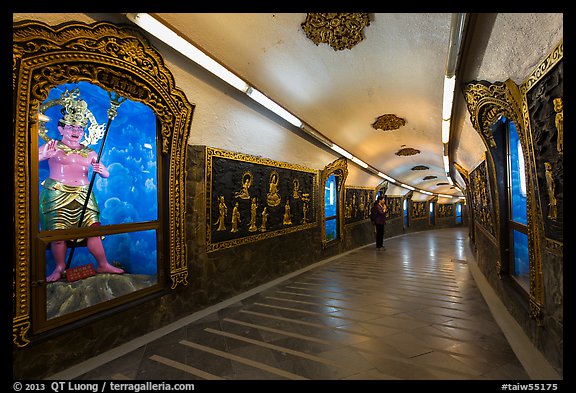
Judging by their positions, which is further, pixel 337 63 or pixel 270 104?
pixel 270 104

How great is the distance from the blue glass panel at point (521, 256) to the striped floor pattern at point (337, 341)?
2.44 ft

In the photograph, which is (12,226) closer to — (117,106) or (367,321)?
(117,106)

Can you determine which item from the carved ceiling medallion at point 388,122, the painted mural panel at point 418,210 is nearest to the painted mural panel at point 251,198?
the carved ceiling medallion at point 388,122

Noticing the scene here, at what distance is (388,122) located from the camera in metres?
6.30

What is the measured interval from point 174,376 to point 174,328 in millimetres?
1065

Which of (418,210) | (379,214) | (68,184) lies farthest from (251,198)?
(418,210)

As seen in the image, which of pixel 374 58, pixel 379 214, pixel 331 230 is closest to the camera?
pixel 374 58

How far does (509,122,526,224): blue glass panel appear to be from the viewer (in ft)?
11.1

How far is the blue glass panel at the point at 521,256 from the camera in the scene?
333 centimetres

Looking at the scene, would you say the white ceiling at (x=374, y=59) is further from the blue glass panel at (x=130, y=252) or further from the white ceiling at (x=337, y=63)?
the blue glass panel at (x=130, y=252)

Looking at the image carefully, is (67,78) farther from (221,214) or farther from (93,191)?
(221,214)

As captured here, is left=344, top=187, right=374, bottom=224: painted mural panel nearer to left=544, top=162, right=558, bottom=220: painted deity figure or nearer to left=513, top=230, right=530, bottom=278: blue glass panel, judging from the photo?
left=513, top=230, right=530, bottom=278: blue glass panel

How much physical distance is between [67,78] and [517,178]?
18.0ft

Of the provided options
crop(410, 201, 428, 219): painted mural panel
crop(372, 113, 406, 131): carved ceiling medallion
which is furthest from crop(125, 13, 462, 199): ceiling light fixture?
crop(410, 201, 428, 219): painted mural panel
